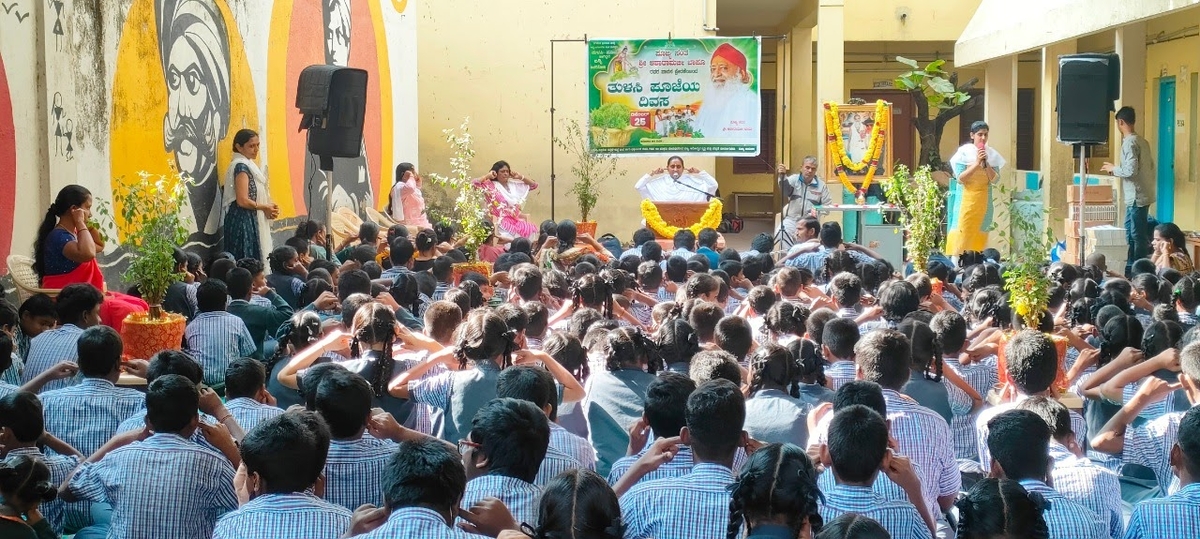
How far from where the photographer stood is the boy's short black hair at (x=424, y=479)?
3.02 metres

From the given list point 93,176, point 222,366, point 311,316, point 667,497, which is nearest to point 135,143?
point 93,176

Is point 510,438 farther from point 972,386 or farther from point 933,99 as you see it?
point 933,99

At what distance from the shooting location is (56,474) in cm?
410

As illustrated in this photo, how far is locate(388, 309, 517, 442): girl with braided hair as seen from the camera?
4.89m

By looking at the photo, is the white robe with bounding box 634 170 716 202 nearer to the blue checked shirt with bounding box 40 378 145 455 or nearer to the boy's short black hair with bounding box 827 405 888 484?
the blue checked shirt with bounding box 40 378 145 455

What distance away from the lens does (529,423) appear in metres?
3.46

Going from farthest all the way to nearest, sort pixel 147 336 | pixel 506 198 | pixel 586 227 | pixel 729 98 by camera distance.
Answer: pixel 729 98, pixel 506 198, pixel 586 227, pixel 147 336

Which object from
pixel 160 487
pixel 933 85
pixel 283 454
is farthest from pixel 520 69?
pixel 283 454

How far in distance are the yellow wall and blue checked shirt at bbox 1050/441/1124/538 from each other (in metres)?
13.0

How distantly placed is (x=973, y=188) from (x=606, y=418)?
801 cm

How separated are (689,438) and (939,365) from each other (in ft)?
5.92

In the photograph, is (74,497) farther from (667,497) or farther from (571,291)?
(571,291)

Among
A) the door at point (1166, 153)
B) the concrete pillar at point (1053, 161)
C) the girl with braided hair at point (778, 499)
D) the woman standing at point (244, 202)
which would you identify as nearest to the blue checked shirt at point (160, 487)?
the girl with braided hair at point (778, 499)

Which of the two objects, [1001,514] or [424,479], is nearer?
[1001,514]
